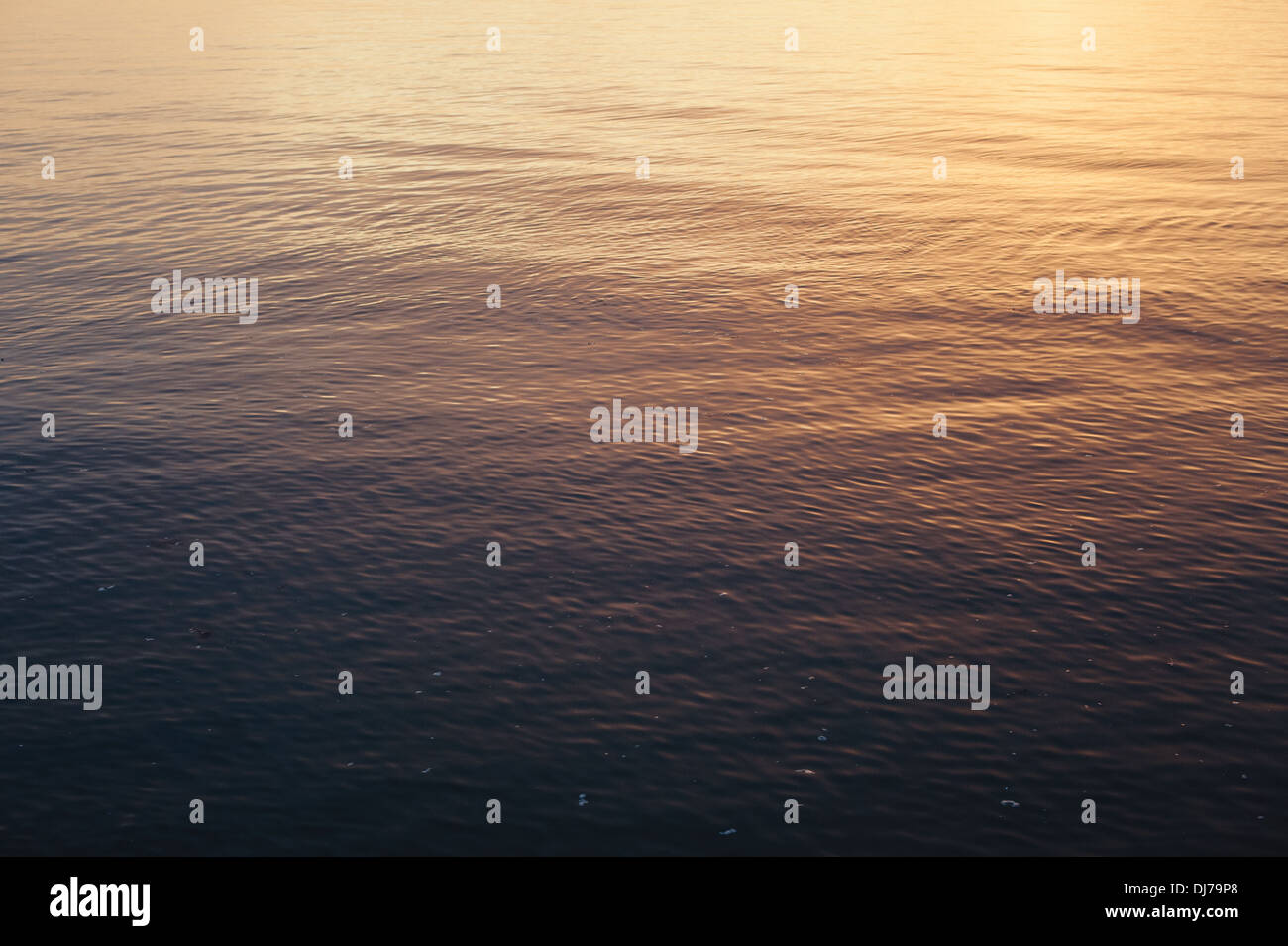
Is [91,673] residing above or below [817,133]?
below

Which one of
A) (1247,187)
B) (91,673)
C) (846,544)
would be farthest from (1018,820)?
(1247,187)

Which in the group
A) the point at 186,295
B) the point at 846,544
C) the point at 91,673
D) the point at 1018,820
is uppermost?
the point at 186,295

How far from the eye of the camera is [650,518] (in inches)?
2635

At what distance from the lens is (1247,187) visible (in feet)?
427

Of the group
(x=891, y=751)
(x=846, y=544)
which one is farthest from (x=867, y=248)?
(x=891, y=751)

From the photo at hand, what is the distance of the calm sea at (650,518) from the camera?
151 feet

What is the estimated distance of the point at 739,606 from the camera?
191 feet

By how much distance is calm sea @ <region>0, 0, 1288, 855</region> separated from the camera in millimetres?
46125

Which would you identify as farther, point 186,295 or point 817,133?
point 817,133
